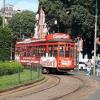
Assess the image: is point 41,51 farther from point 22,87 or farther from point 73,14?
point 22,87

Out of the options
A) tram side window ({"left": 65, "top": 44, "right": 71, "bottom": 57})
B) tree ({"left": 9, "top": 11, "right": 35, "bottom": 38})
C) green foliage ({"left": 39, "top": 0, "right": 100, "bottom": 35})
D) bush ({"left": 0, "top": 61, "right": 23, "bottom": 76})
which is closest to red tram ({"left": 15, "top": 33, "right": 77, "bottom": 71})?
tram side window ({"left": 65, "top": 44, "right": 71, "bottom": 57})

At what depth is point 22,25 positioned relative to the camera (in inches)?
5017

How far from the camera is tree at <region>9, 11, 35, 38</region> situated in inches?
4884

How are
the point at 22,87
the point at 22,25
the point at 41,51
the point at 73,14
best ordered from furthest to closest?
the point at 22,25 < the point at 73,14 < the point at 41,51 < the point at 22,87

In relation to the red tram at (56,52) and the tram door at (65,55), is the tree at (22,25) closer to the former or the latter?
the red tram at (56,52)

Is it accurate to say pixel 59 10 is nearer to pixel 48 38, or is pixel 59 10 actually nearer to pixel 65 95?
pixel 48 38

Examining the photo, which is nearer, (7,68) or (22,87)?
(22,87)

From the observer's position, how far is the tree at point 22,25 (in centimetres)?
12406

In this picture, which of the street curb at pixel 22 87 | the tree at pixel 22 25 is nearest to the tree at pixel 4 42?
the street curb at pixel 22 87

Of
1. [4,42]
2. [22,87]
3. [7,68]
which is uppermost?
[4,42]

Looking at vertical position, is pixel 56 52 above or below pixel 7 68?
above

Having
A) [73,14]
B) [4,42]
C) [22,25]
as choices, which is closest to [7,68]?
[4,42]

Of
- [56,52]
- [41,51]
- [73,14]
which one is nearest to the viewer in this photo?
[56,52]

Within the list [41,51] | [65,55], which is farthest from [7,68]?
[41,51]
